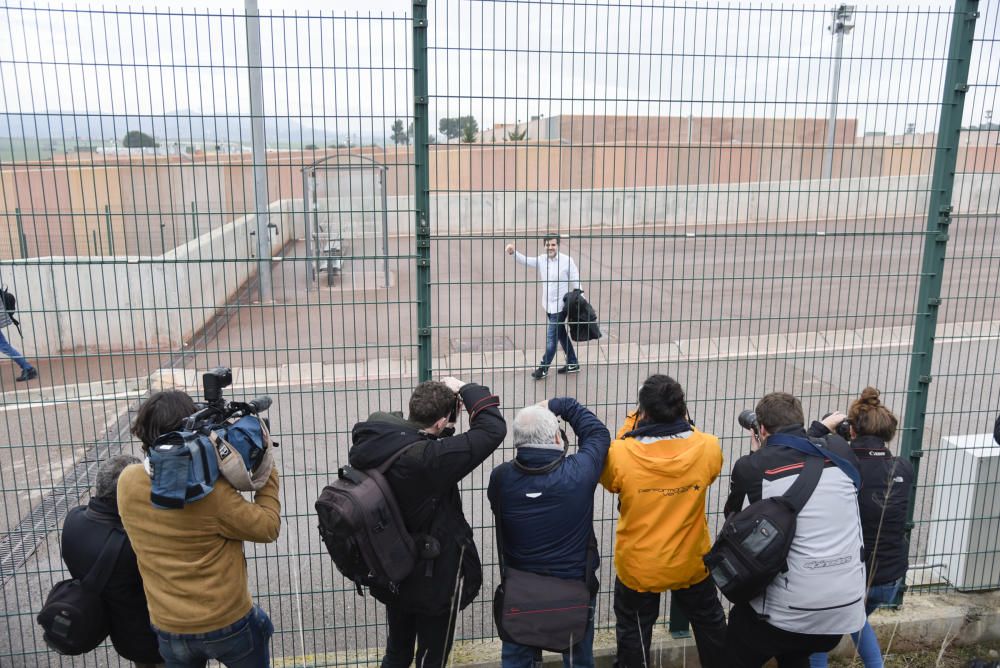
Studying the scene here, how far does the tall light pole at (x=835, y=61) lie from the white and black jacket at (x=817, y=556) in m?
1.73

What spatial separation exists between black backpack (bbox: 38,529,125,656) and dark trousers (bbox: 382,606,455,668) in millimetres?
1150

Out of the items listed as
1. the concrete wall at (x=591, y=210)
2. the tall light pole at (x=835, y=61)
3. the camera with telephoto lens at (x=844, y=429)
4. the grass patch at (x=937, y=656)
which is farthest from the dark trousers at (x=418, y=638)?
the tall light pole at (x=835, y=61)

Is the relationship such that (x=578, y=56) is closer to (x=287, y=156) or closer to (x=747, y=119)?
(x=747, y=119)

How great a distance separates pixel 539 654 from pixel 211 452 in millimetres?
1755

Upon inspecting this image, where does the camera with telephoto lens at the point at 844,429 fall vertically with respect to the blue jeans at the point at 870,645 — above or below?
above

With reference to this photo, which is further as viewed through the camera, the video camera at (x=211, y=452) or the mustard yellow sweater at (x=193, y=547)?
the mustard yellow sweater at (x=193, y=547)

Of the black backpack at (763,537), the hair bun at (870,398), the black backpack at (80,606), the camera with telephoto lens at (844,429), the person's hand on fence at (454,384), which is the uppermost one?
the person's hand on fence at (454,384)

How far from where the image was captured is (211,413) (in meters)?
3.01

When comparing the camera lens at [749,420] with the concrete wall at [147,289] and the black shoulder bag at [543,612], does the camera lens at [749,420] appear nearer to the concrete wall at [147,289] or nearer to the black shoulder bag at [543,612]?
the black shoulder bag at [543,612]

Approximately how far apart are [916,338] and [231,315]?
378 centimetres

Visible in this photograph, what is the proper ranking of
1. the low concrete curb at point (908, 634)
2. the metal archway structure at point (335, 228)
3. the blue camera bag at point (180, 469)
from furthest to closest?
the low concrete curb at point (908, 634) → the metal archway structure at point (335, 228) → the blue camera bag at point (180, 469)

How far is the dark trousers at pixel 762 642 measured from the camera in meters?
3.25

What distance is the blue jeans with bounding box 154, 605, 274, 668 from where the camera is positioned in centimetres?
310

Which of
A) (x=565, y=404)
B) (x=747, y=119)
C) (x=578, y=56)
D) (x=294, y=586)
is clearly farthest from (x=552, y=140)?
(x=294, y=586)
